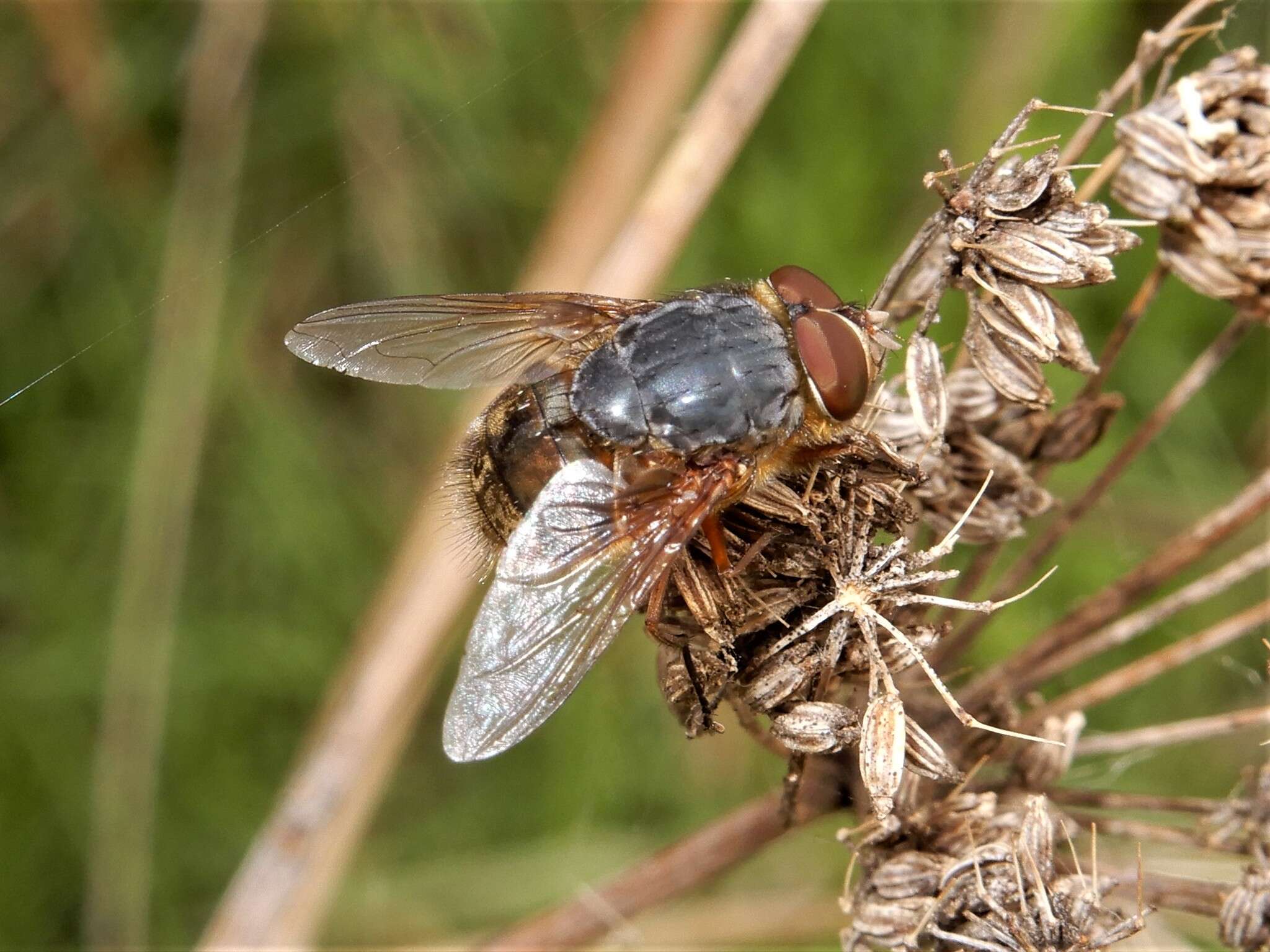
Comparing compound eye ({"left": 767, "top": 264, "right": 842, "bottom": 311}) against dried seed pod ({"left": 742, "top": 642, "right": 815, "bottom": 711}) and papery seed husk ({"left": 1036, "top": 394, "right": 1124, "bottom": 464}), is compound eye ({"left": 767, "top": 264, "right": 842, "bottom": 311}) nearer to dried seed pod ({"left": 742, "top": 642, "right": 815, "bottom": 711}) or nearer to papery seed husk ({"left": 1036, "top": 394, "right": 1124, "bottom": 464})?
papery seed husk ({"left": 1036, "top": 394, "right": 1124, "bottom": 464})

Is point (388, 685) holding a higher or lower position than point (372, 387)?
lower

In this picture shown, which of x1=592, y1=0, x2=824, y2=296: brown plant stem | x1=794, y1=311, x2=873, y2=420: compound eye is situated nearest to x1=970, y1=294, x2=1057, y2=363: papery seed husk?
x1=794, y1=311, x2=873, y2=420: compound eye

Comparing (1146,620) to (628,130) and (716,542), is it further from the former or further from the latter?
(628,130)

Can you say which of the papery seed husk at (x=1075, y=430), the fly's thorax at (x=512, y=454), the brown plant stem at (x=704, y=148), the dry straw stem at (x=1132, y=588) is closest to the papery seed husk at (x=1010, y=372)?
the papery seed husk at (x=1075, y=430)

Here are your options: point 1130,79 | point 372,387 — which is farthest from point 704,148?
point 372,387

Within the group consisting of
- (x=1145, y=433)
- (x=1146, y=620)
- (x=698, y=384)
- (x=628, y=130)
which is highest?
(x=628, y=130)

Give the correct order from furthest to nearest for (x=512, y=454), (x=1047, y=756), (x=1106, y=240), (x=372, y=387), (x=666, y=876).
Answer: (x=372, y=387), (x=666, y=876), (x=512, y=454), (x=1047, y=756), (x=1106, y=240)

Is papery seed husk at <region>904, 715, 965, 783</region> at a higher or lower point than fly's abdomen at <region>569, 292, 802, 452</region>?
lower

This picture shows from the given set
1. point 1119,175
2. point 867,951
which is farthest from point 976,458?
point 867,951
